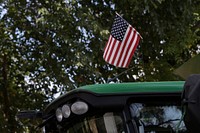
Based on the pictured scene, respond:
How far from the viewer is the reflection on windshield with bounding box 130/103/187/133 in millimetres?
3012

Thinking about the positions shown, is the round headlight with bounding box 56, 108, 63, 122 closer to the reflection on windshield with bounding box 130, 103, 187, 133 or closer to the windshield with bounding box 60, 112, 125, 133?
the windshield with bounding box 60, 112, 125, 133

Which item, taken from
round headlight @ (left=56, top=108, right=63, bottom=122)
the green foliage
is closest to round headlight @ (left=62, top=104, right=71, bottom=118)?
round headlight @ (left=56, top=108, right=63, bottom=122)

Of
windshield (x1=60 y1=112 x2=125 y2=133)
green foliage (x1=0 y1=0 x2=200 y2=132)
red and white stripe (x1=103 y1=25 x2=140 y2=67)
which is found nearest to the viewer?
windshield (x1=60 y1=112 x2=125 y2=133)

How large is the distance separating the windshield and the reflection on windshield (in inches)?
4.4

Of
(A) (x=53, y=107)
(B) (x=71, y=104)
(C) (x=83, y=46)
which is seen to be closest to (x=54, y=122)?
(A) (x=53, y=107)

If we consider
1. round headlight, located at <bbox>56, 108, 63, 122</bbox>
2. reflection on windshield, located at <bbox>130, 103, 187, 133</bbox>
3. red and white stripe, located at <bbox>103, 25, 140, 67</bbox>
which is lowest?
reflection on windshield, located at <bbox>130, 103, 187, 133</bbox>

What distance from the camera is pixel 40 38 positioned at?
11.3 metres

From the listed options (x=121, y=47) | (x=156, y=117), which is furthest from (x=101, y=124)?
(x=121, y=47)

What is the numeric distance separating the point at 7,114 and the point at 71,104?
10.9 meters

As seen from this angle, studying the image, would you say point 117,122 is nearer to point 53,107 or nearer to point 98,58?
point 53,107

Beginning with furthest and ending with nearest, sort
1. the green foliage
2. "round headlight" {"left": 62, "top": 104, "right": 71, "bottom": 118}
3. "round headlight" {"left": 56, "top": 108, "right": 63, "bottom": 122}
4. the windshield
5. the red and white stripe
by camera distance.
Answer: the green foliage
the red and white stripe
"round headlight" {"left": 56, "top": 108, "right": 63, "bottom": 122}
"round headlight" {"left": 62, "top": 104, "right": 71, "bottom": 118}
the windshield

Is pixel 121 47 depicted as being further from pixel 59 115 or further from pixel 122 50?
pixel 59 115

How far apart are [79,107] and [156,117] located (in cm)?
52

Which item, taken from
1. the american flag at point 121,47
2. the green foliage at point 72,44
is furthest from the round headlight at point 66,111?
the green foliage at point 72,44
